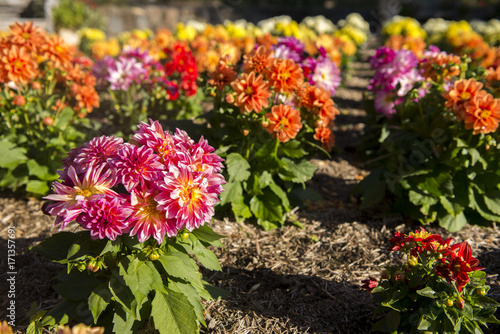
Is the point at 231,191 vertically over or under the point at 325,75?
under

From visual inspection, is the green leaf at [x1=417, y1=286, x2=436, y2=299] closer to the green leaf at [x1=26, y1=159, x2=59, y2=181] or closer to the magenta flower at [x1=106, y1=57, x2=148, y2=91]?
the green leaf at [x1=26, y1=159, x2=59, y2=181]

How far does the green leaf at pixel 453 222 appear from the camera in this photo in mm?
3197

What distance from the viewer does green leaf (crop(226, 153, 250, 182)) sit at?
9.37ft

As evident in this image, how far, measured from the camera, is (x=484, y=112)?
2727 mm

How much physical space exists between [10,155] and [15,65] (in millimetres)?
785

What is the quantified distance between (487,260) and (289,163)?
67.7 inches

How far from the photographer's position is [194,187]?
176cm

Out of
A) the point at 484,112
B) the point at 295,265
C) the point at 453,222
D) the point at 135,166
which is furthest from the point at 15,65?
the point at 453,222

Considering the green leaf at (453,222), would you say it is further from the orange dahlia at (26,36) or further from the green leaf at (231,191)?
the orange dahlia at (26,36)

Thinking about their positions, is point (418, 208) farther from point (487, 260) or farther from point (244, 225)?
point (244, 225)

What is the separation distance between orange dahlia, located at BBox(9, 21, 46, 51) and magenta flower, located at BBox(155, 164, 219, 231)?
233 centimetres

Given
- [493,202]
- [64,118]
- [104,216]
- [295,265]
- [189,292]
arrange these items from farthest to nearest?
1. [64,118]
2. [493,202]
3. [295,265]
4. [189,292]
5. [104,216]

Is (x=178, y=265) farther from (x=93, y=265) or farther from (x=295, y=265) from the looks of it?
(x=295, y=265)

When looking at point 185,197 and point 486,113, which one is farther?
point 486,113
